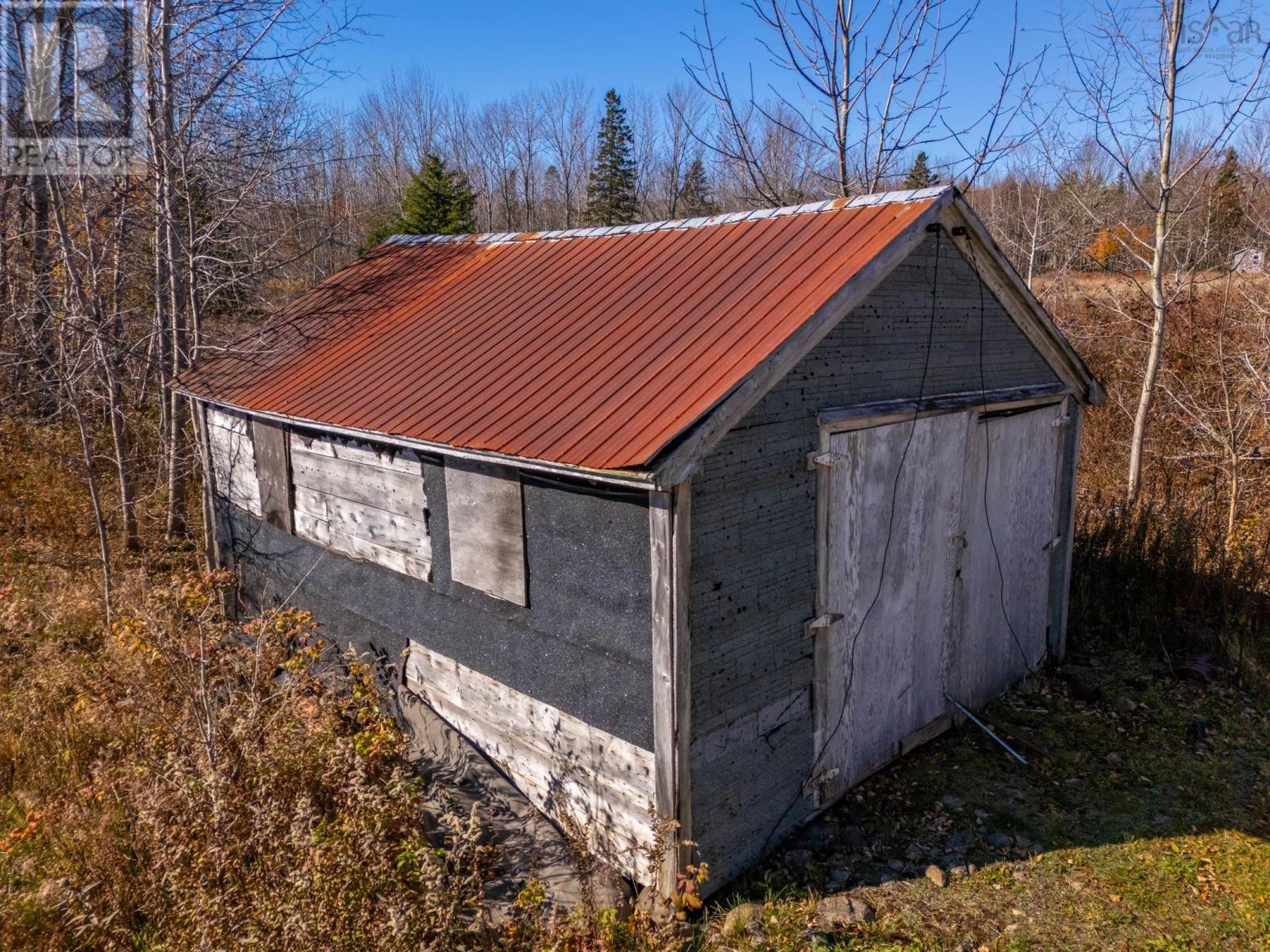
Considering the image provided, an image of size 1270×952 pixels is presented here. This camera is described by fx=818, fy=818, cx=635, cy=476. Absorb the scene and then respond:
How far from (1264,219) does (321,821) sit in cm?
1827

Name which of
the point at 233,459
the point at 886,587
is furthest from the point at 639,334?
the point at 233,459

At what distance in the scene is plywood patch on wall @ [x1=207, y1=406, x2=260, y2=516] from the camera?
26.2 feet

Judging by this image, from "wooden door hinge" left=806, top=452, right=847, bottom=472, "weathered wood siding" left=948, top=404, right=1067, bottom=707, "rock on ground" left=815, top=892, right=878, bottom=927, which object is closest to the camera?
"rock on ground" left=815, top=892, right=878, bottom=927

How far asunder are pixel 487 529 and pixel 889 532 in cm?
275

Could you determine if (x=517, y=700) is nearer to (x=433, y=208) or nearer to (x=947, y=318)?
(x=947, y=318)

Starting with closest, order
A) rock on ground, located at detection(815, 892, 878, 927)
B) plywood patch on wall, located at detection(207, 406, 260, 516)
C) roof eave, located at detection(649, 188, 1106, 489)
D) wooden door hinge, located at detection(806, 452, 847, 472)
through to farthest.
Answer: roof eave, located at detection(649, 188, 1106, 489) < rock on ground, located at detection(815, 892, 878, 927) < wooden door hinge, located at detection(806, 452, 847, 472) < plywood patch on wall, located at detection(207, 406, 260, 516)

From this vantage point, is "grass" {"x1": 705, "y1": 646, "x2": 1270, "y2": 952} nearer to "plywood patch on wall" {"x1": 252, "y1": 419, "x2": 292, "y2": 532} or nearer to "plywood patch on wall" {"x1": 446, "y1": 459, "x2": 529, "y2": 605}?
"plywood patch on wall" {"x1": 446, "y1": 459, "x2": 529, "y2": 605}

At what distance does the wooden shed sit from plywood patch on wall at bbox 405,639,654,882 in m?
0.02

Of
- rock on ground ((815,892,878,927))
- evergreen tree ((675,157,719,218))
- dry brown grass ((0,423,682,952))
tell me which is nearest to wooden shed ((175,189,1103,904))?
rock on ground ((815,892,878,927))

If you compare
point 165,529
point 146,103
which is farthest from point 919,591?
point 146,103

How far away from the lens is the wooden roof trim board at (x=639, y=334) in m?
4.34

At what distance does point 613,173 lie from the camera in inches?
1455

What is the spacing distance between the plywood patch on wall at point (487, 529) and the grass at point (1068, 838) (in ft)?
7.61

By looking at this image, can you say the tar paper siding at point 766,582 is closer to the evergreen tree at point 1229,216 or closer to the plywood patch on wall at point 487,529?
the plywood patch on wall at point 487,529
